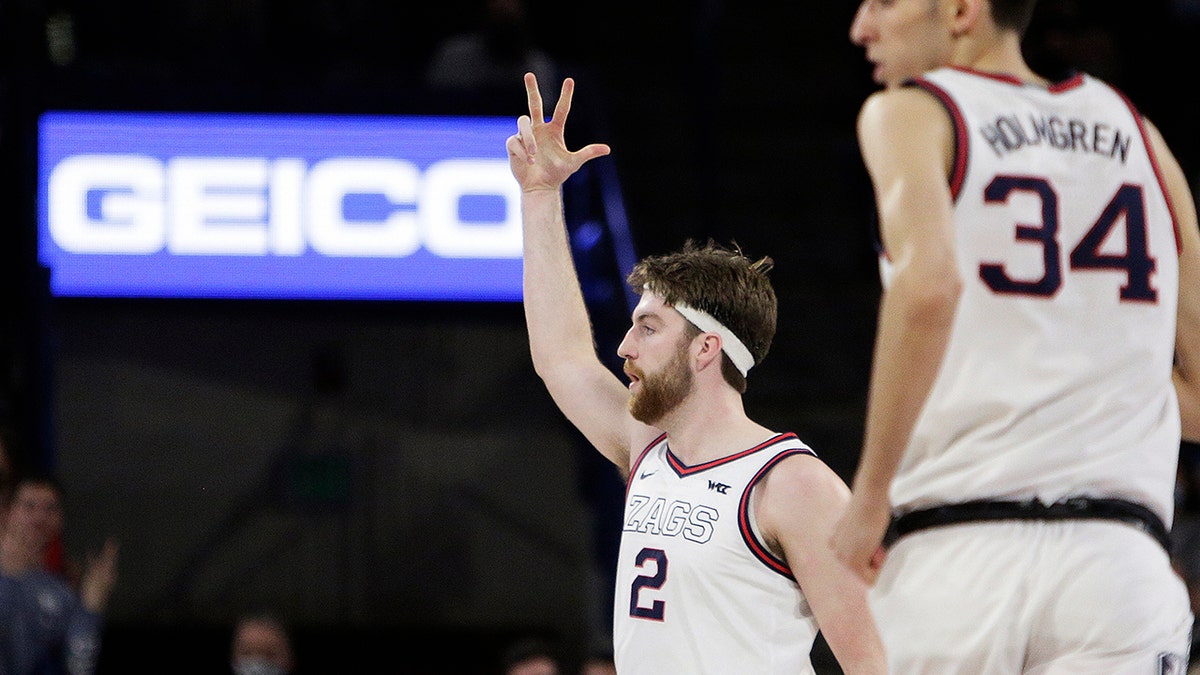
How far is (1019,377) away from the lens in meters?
3.02

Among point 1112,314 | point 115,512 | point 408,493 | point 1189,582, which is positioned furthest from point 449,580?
point 1112,314

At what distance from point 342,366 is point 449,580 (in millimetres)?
1784

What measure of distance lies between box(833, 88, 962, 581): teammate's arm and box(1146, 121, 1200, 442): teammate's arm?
636 millimetres

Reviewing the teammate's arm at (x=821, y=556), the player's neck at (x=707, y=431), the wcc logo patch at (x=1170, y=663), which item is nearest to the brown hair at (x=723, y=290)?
the player's neck at (x=707, y=431)

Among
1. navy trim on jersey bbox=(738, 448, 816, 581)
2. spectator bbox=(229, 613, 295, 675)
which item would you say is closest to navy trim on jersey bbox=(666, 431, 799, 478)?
navy trim on jersey bbox=(738, 448, 816, 581)

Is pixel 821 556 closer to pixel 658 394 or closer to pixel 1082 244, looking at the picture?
pixel 658 394

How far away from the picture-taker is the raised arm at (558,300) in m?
4.50

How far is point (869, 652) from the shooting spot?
3.83 m

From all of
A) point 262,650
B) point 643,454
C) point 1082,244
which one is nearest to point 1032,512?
point 1082,244

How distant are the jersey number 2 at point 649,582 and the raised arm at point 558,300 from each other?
1.64 ft

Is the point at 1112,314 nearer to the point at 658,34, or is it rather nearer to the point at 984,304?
the point at 984,304

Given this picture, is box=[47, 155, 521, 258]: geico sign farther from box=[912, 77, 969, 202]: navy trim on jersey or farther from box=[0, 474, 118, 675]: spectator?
box=[912, 77, 969, 202]: navy trim on jersey

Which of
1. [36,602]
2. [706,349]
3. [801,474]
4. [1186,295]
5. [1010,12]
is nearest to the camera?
[1010,12]

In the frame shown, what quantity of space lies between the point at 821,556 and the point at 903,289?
128cm
